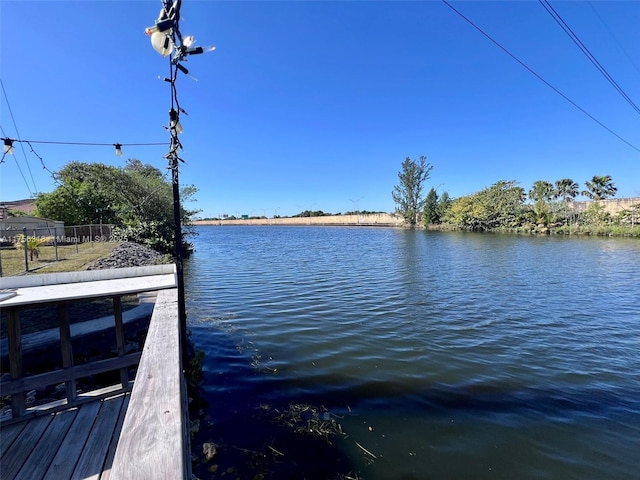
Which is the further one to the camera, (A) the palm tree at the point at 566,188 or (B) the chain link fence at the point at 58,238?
(A) the palm tree at the point at 566,188

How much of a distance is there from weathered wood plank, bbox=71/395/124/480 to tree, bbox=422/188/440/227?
64980 mm

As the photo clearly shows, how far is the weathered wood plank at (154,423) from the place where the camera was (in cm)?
84

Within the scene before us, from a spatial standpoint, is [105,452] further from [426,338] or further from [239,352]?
[426,338]

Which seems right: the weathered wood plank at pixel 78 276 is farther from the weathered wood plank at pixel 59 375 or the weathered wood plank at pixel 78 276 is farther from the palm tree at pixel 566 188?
the palm tree at pixel 566 188

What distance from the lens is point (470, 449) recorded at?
11.5 feet

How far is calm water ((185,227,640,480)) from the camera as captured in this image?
338 centimetres

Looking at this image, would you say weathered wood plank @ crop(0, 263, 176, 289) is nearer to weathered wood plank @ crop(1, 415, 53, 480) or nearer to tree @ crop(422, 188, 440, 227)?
weathered wood plank @ crop(1, 415, 53, 480)

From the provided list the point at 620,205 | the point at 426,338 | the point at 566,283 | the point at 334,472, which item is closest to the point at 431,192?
the point at 620,205

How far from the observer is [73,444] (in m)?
2.50

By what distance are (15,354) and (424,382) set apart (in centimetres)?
499

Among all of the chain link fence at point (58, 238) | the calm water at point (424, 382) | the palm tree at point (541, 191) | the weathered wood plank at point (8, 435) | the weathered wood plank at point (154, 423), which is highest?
the palm tree at point (541, 191)

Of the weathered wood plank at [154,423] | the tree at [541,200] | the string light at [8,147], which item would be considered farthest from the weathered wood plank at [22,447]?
the tree at [541,200]

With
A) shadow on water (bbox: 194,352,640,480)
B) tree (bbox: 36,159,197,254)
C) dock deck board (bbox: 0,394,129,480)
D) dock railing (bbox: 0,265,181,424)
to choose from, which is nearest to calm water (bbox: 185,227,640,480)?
shadow on water (bbox: 194,352,640,480)

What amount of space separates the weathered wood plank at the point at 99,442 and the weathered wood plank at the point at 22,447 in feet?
1.24
